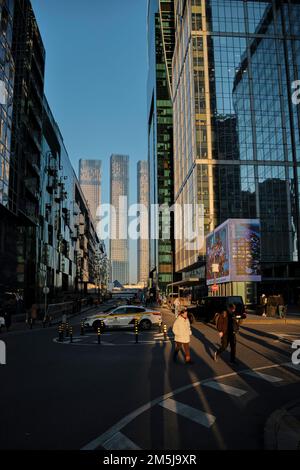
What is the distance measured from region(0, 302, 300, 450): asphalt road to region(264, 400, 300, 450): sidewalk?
0.17m

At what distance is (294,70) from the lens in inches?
2795

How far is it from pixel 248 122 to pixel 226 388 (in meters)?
67.7

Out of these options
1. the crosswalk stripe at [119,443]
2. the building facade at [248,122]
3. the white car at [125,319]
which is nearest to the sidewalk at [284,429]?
the crosswalk stripe at [119,443]

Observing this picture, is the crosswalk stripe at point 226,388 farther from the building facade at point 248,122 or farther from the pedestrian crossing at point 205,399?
the building facade at point 248,122

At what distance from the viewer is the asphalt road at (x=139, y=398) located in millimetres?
5336

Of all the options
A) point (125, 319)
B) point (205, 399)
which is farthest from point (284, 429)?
point (125, 319)

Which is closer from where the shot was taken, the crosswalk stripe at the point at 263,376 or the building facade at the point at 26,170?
the crosswalk stripe at the point at 263,376

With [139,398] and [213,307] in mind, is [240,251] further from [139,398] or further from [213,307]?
[139,398]

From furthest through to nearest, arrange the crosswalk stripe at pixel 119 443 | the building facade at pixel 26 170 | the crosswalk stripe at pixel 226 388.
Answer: the building facade at pixel 26 170
the crosswalk stripe at pixel 226 388
the crosswalk stripe at pixel 119 443

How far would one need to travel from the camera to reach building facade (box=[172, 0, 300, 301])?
Answer: 6794cm

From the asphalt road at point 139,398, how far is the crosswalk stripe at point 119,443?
0.01m

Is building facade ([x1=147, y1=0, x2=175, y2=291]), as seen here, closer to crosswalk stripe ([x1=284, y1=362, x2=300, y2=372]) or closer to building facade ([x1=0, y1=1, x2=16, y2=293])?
building facade ([x1=0, y1=1, x2=16, y2=293])

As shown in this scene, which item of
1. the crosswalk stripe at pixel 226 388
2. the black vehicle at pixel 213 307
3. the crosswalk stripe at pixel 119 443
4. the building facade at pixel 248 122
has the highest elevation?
the building facade at pixel 248 122

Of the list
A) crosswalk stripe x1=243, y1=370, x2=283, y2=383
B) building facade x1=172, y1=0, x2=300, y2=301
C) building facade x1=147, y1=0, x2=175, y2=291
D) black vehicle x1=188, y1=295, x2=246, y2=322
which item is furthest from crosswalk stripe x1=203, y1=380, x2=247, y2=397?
building facade x1=147, y1=0, x2=175, y2=291
